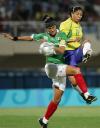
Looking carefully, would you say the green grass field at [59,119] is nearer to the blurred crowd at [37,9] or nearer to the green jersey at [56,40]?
the green jersey at [56,40]

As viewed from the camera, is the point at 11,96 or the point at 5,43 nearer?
the point at 11,96

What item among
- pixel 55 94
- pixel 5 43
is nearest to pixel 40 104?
pixel 5 43

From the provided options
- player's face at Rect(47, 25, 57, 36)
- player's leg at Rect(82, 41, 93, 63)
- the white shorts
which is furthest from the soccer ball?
player's leg at Rect(82, 41, 93, 63)

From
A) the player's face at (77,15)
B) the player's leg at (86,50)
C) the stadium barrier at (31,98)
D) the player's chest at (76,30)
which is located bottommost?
the stadium barrier at (31,98)

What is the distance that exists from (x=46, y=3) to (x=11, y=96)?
8.11 meters

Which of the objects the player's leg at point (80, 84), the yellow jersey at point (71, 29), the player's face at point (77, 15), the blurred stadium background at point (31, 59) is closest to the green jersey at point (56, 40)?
the player's leg at point (80, 84)

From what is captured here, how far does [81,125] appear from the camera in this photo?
13.7 meters

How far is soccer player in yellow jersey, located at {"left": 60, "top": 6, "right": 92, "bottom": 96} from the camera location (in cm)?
1388

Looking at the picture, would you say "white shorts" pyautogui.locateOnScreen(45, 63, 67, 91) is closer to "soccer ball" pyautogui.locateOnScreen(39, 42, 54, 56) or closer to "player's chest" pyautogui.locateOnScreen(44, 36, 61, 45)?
"player's chest" pyautogui.locateOnScreen(44, 36, 61, 45)

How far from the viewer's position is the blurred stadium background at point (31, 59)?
21875 millimetres

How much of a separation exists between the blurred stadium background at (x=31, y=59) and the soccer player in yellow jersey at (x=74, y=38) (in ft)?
11.2

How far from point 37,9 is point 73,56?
45.6ft

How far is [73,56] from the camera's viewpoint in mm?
14734

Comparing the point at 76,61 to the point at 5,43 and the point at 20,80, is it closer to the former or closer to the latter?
the point at 20,80
